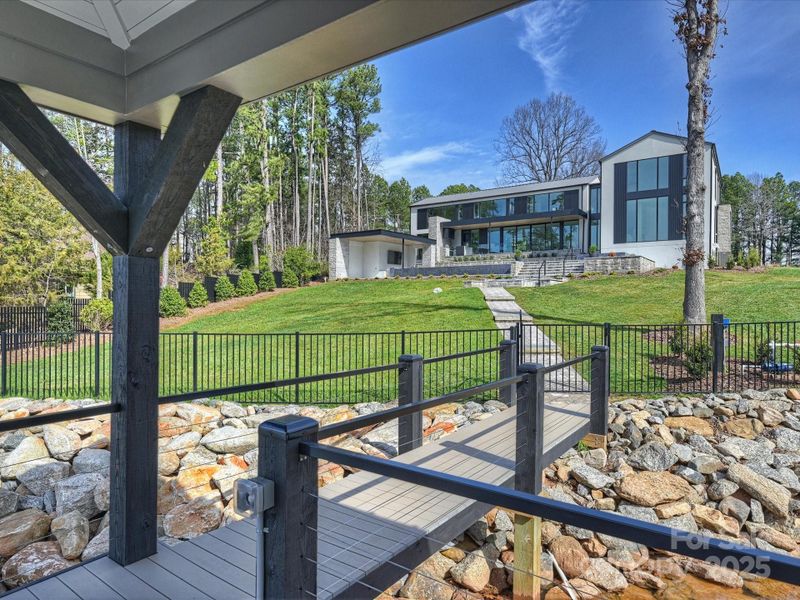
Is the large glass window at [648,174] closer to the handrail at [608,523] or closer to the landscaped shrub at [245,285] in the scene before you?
the landscaped shrub at [245,285]

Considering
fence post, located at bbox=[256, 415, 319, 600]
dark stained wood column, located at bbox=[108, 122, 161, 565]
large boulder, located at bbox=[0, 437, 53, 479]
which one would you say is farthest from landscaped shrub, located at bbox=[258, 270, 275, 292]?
fence post, located at bbox=[256, 415, 319, 600]

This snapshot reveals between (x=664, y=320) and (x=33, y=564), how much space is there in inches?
527

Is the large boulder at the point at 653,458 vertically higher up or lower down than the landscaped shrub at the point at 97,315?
lower down

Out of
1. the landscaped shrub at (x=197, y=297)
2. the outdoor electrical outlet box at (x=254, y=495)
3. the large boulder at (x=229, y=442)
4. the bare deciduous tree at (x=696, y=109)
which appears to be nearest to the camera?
the outdoor electrical outlet box at (x=254, y=495)

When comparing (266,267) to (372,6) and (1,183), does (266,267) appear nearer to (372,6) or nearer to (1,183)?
(1,183)

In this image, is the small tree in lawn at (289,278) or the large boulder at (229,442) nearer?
the large boulder at (229,442)

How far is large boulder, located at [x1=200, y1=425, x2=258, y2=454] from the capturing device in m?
5.84

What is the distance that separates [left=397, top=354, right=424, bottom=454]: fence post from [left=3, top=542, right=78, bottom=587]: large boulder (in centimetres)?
297

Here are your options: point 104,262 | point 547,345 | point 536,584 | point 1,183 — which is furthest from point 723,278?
point 1,183

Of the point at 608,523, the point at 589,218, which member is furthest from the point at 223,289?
the point at 589,218

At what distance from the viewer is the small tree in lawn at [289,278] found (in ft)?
80.7

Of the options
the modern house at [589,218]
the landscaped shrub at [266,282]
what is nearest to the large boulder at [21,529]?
the landscaped shrub at [266,282]

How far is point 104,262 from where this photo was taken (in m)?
18.4

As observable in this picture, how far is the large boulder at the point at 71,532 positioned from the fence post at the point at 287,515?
3254mm
